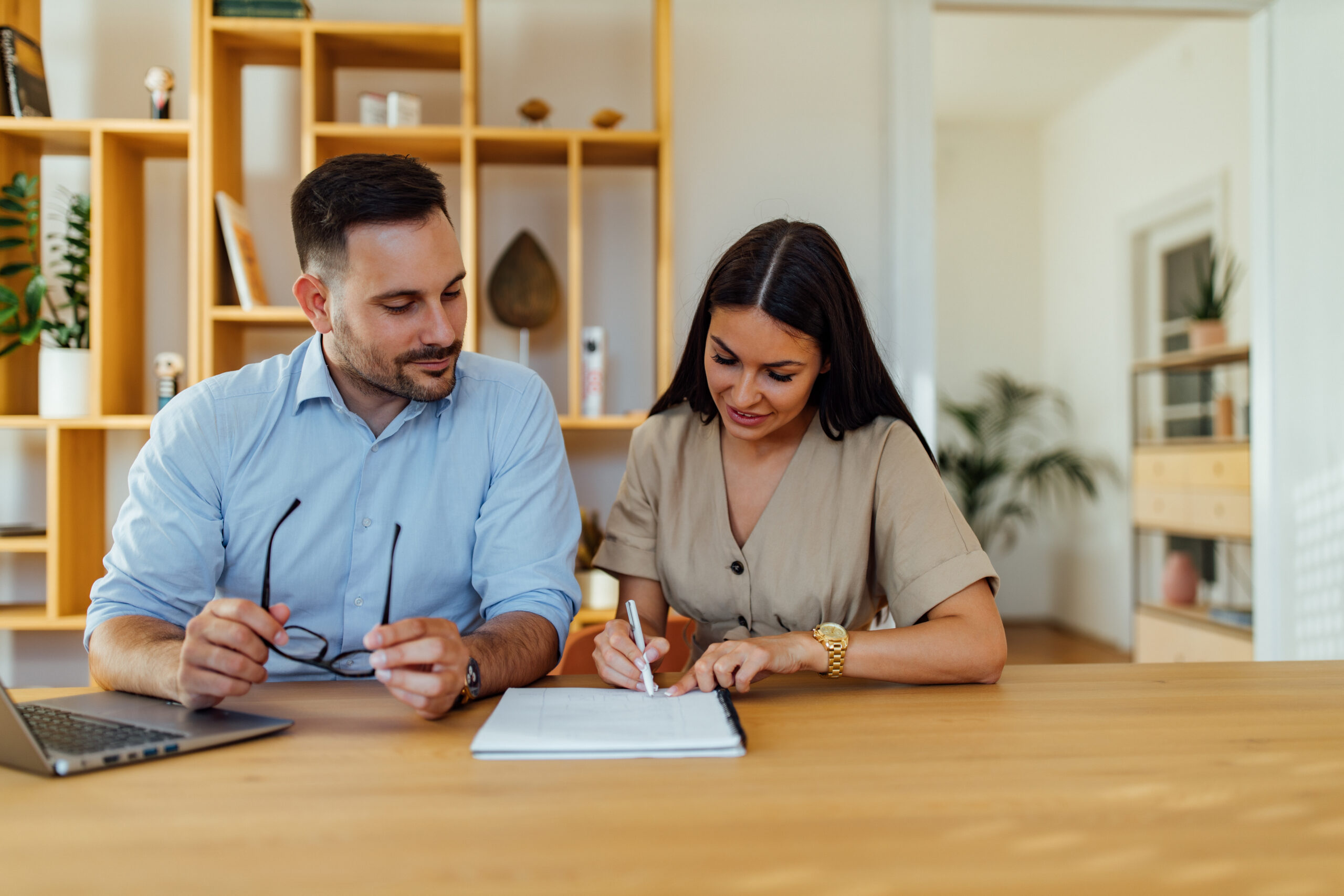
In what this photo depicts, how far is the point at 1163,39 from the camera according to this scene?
4.83 metres

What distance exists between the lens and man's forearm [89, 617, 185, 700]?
110 cm

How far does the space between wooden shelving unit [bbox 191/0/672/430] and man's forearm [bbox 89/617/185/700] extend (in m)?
1.37

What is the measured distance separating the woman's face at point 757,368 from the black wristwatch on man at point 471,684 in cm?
57

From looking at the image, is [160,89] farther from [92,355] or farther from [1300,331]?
[1300,331]

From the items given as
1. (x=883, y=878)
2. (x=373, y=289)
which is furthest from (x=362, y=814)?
(x=373, y=289)

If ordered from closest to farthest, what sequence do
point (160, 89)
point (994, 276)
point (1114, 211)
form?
point (160, 89) → point (1114, 211) → point (994, 276)

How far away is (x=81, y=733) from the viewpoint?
3.11ft

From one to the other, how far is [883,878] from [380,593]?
0.98 metres

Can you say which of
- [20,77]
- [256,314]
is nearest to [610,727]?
[256,314]

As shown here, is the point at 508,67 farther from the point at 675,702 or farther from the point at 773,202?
the point at 675,702

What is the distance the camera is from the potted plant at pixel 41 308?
247 centimetres

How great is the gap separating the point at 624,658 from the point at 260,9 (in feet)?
7.05

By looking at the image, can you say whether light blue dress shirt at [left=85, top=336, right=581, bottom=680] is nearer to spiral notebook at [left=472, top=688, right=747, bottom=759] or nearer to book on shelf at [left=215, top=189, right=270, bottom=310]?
spiral notebook at [left=472, top=688, right=747, bottom=759]

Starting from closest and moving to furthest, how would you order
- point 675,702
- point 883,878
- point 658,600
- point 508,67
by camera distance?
point 883,878, point 675,702, point 658,600, point 508,67
